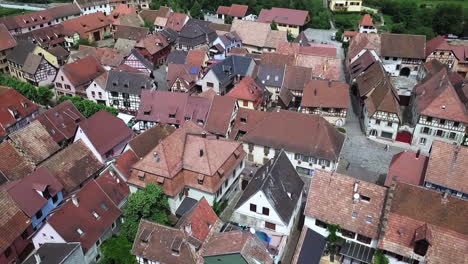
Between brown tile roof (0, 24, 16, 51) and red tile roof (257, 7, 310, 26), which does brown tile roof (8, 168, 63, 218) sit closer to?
brown tile roof (0, 24, 16, 51)

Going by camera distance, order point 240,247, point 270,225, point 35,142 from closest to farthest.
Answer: point 240,247, point 270,225, point 35,142

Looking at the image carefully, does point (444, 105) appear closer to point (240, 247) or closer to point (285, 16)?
point (240, 247)

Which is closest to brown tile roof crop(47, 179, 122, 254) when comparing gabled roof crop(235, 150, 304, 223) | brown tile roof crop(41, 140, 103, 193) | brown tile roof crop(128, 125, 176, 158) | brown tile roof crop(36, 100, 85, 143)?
brown tile roof crop(41, 140, 103, 193)

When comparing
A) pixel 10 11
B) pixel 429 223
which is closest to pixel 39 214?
pixel 429 223

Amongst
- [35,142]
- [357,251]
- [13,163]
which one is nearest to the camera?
[357,251]

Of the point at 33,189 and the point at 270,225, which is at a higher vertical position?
the point at 33,189

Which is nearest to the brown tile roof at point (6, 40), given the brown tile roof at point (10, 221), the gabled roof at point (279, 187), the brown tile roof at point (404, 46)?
the brown tile roof at point (10, 221)

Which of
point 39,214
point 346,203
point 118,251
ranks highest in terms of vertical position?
point 346,203

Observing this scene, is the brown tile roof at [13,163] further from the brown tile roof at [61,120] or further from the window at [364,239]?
the window at [364,239]
